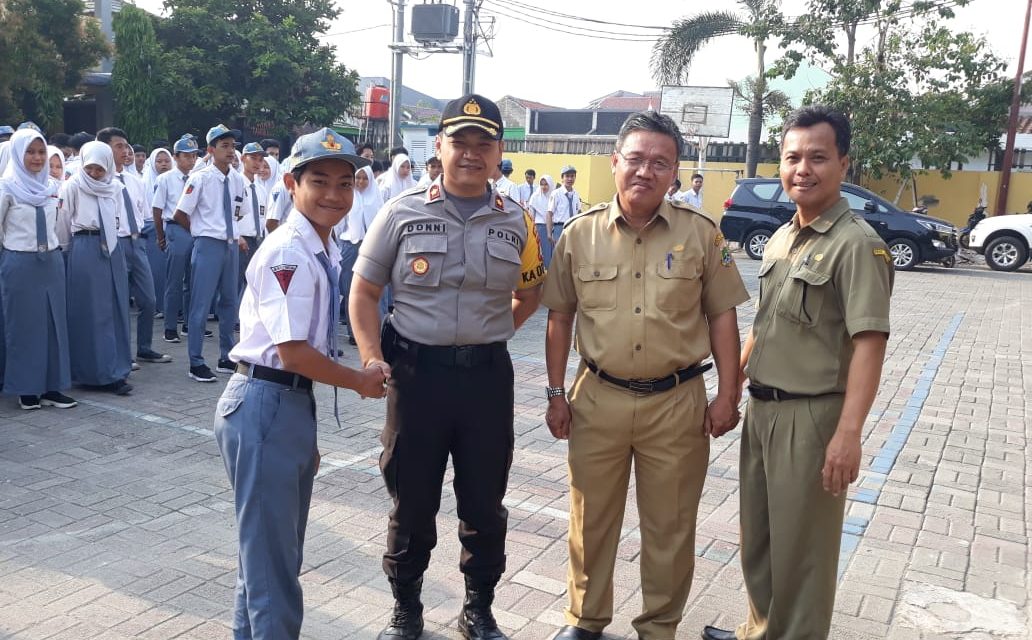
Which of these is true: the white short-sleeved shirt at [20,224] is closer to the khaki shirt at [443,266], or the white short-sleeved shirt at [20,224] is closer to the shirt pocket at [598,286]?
the khaki shirt at [443,266]

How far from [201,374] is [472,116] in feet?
15.2

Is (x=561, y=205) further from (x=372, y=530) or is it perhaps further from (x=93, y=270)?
(x=372, y=530)

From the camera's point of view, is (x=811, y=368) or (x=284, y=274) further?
(x=811, y=368)

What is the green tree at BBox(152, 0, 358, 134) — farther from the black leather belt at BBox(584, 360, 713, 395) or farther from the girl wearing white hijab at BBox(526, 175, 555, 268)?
the black leather belt at BBox(584, 360, 713, 395)

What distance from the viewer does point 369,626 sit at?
10.6ft

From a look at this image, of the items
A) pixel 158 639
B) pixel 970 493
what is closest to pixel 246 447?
pixel 158 639

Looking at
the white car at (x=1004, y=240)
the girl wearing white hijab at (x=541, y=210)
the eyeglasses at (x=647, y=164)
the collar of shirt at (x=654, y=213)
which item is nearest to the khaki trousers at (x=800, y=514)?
the collar of shirt at (x=654, y=213)

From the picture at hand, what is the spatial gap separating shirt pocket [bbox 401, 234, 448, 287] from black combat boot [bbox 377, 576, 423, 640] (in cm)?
110

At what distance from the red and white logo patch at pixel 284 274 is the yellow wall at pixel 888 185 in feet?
69.0

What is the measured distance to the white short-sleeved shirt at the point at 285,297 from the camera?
2504 mm

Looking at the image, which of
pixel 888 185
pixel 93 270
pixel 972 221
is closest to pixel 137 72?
pixel 93 270

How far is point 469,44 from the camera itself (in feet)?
59.0

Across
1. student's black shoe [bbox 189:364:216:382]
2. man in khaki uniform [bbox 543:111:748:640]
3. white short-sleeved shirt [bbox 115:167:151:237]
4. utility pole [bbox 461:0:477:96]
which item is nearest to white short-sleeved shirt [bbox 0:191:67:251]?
white short-sleeved shirt [bbox 115:167:151:237]

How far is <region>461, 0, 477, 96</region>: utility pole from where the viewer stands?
58.8ft
